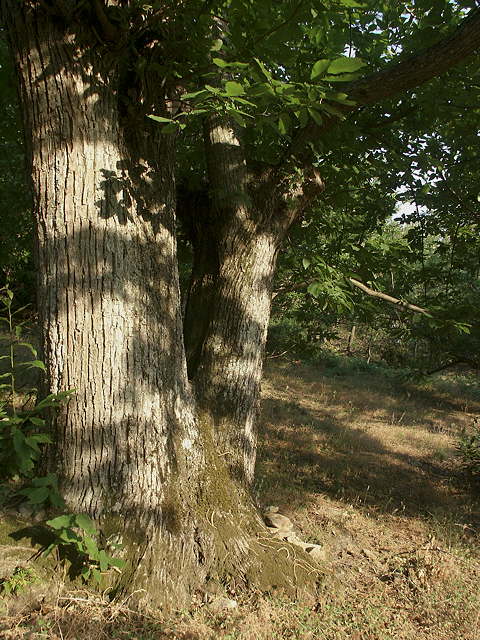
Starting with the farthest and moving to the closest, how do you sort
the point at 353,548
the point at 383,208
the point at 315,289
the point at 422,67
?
the point at 383,208 → the point at 353,548 → the point at 315,289 → the point at 422,67

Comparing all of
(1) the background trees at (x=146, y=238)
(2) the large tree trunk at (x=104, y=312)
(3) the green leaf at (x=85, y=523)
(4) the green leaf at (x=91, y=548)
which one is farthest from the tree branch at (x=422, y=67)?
(4) the green leaf at (x=91, y=548)

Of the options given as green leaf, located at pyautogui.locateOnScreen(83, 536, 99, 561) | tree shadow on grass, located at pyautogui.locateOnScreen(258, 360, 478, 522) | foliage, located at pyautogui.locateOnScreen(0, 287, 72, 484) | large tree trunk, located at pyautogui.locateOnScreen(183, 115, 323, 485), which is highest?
large tree trunk, located at pyautogui.locateOnScreen(183, 115, 323, 485)

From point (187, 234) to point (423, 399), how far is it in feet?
48.2

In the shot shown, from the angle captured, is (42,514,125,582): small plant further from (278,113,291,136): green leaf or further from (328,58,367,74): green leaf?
(328,58,367,74): green leaf

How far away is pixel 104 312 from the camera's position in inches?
103

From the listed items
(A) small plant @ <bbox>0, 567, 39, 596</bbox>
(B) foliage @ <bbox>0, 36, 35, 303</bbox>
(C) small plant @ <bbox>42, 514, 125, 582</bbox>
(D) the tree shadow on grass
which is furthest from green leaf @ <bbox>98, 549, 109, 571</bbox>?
(D) the tree shadow on grass

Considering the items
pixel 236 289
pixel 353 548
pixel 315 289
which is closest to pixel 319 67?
pixel 236 289

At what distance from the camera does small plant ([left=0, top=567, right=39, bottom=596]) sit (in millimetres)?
2268

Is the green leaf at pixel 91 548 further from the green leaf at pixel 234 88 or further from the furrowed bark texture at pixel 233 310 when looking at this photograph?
the green leaf at pixel 234 88

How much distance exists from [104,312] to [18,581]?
1504mm

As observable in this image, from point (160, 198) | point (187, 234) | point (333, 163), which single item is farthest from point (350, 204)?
point (160, 198)

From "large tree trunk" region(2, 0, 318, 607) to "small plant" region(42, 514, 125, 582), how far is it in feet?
0.43

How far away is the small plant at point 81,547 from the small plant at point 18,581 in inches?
4.6

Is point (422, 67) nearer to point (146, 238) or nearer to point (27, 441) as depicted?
point (146, 238)
